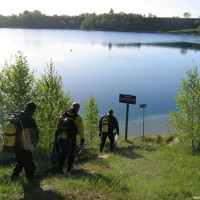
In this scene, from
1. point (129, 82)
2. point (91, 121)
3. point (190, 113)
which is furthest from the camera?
point (129, 82)

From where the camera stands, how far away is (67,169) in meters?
10.9

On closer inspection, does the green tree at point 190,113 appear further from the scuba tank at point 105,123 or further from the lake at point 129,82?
the lake at point 129,82

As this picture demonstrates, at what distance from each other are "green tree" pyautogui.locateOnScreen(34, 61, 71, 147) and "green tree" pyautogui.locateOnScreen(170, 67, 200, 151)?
281 inches

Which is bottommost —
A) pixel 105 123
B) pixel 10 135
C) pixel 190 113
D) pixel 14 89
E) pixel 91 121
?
pixel 91 121

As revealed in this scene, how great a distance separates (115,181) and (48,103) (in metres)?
12.4

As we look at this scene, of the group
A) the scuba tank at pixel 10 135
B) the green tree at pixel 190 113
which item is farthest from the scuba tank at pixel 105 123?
the scuba tank at pixel 10 135

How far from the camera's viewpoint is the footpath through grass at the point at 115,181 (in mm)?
8539

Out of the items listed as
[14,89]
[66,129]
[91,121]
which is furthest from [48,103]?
[66,129]

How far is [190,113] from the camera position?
19688mm

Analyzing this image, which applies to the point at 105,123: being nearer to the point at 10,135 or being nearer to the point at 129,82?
the point at 10,135

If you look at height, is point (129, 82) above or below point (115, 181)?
below

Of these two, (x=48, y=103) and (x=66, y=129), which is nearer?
(x=66, y=129)

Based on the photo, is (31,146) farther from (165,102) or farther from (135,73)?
(135,73)

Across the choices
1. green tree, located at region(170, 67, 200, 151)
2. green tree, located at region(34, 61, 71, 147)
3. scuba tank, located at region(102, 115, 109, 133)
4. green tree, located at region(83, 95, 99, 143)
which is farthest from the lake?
scuba tank, located at region(102, 115, 109, 133)
